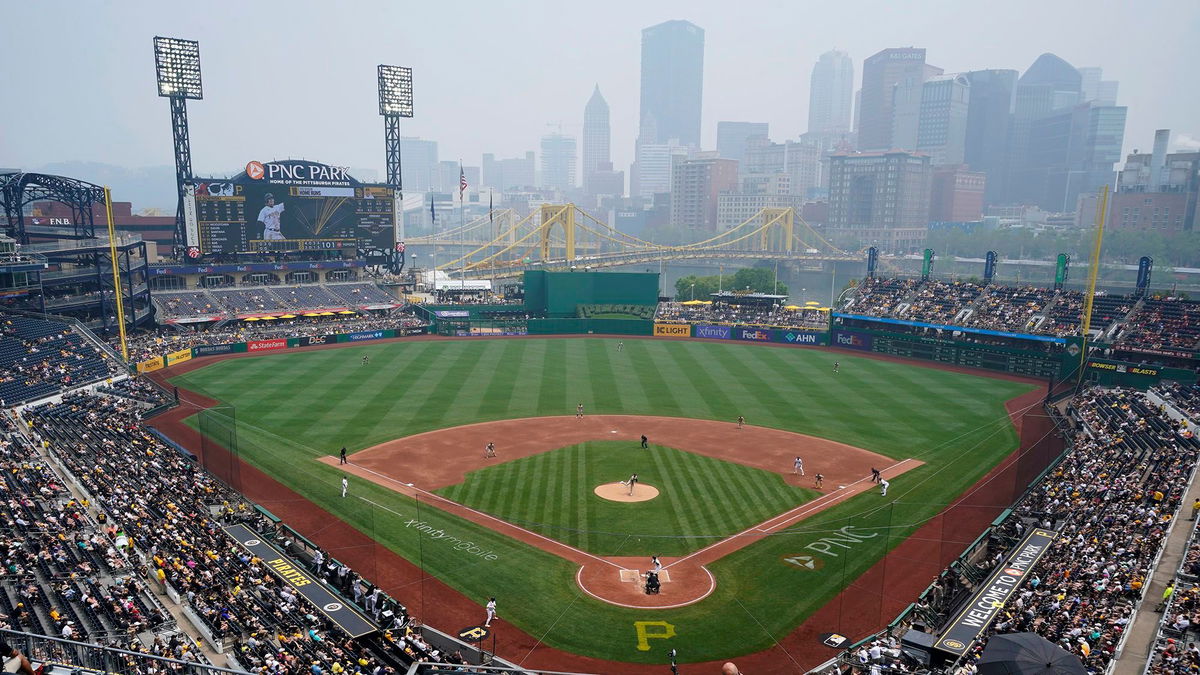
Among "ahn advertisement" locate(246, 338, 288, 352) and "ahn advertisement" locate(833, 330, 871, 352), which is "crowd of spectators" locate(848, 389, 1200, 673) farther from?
"ahn advertisement" locate(246, 338, 288, 352)

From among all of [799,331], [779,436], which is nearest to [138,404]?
[779,436]

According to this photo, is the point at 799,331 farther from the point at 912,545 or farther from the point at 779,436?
the point at 912,545

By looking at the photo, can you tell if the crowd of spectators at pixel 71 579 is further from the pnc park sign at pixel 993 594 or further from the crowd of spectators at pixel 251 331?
the crowd of spectators at pixel 251 331

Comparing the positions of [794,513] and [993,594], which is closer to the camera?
[993,594]

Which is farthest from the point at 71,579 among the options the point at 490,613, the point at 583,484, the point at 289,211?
the point at 289,211

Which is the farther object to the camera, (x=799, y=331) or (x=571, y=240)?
(x=571, y=240)

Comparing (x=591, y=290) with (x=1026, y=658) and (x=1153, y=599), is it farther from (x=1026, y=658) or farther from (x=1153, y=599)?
(x=1026, y=658)

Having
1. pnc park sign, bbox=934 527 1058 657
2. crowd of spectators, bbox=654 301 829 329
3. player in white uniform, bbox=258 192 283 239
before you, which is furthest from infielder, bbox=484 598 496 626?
player in white uniform, bbox=258 192 283 239
